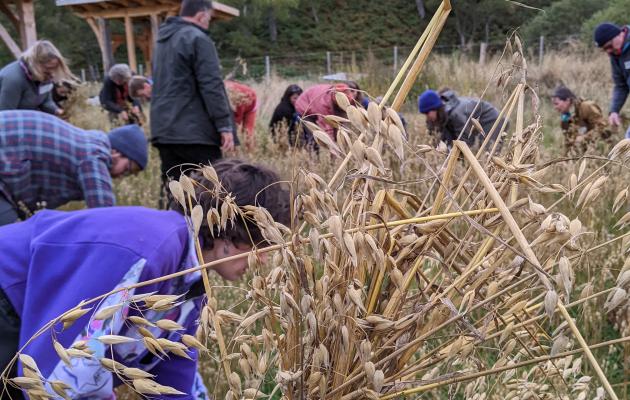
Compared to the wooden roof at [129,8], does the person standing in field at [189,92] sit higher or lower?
lower

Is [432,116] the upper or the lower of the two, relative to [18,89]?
lower

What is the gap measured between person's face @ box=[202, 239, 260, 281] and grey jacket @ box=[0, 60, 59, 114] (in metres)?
2.88

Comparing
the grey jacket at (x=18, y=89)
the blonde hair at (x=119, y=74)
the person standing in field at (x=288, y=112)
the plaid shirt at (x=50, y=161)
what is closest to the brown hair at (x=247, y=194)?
the plaid shirt at (x=50, y=161)

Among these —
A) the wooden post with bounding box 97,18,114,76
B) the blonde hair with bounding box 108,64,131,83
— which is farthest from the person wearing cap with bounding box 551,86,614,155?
the wooden post with bounding box 97,18,114,76

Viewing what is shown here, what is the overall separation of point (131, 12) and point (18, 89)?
831 centimetres

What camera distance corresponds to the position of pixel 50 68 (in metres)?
3.86

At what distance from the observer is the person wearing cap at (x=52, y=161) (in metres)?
2.57

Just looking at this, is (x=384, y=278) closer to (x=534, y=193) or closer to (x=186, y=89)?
(x=534, y=193)

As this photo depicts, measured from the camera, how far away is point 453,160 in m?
0.65

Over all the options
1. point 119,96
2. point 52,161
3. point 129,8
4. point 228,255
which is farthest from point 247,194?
point 129,8

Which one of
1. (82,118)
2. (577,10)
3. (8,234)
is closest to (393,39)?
(577,10)

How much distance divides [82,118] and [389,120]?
297 inches

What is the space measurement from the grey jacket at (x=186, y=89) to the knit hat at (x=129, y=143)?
83 cm

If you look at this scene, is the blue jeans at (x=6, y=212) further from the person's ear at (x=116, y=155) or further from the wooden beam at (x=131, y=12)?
A: the wooden beam at (x=131, y=12)
